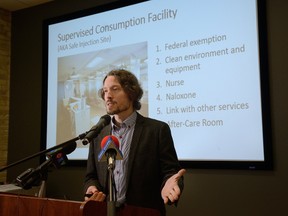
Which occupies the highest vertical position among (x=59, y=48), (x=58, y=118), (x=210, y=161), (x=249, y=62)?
(x=59, y=48)

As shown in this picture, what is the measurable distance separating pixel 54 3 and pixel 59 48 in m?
0.58

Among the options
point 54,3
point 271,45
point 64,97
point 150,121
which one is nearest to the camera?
point 150,121

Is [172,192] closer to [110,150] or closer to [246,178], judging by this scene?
[110,150]

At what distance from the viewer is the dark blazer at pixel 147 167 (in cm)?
208

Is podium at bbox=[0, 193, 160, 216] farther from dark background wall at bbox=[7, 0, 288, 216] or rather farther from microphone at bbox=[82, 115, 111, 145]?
dark background wall at bbox=[7, 0, 288, 216]

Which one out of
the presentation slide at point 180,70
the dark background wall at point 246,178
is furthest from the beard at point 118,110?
the dark background wall at point 246,178

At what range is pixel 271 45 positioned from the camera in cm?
259

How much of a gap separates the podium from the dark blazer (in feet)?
1.82

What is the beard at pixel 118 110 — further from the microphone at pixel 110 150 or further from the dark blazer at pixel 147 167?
the microphone at pixel 110 150

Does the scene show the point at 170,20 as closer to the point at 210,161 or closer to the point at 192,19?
the point at 192,19

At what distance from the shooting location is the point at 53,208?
1411 millimetres

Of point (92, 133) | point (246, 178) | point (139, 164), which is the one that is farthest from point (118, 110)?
point (246, 178)

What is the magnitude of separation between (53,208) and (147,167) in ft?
2.61

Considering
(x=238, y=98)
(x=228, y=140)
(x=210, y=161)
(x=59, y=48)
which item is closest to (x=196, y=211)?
(x=210, y=161)
